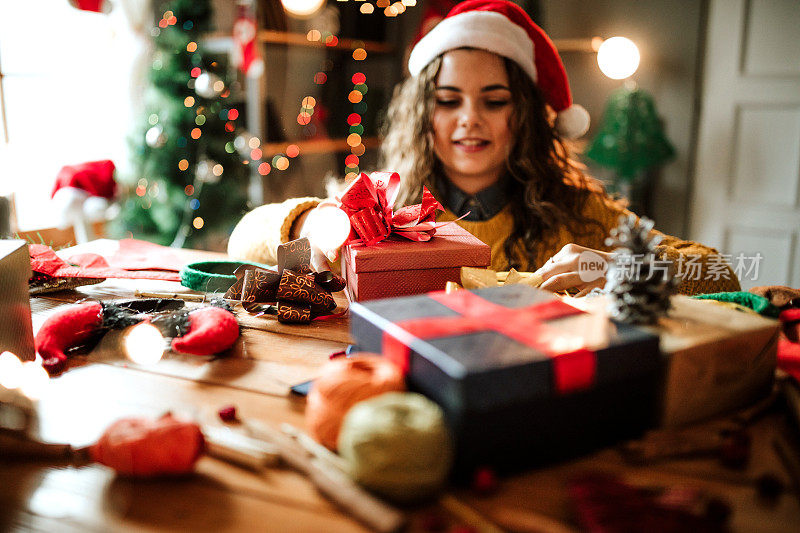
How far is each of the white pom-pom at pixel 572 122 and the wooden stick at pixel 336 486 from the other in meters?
1.36

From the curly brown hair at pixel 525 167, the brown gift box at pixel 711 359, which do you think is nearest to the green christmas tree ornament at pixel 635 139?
the curly brown hair at pixel 525 167

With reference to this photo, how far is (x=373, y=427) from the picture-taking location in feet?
1.51

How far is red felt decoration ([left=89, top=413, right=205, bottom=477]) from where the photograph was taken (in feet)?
1.62

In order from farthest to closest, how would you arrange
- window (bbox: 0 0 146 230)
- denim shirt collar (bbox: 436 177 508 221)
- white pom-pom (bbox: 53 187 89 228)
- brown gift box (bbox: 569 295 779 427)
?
window (bbox: 0 0 146 230) < white pom-pom (bbox: 53 187 89 228) < denim shirt collar (bbox: 436 177 508 221) < brown gift box (bbox: 569 295 779 427)

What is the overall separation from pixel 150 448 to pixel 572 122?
1476mm

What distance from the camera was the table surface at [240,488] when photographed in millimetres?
455

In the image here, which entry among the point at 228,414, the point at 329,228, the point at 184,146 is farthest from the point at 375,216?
the point at 184,146

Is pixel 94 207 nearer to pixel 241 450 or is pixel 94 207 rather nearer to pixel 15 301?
pixel 15 301

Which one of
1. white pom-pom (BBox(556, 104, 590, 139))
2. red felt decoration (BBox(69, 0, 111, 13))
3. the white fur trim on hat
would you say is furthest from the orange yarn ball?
red felt decoration (BBox(69, 0, 111, 13))

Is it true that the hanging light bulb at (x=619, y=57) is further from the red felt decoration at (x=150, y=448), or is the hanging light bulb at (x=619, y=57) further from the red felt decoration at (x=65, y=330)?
the red felt decoration at (x=150, y=448)

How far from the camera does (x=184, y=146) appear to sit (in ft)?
10.5

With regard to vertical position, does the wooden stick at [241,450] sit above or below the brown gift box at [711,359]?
below

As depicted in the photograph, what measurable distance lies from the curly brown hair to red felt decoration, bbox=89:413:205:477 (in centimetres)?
110

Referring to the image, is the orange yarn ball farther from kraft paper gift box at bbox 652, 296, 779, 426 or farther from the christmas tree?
the christmas tree
